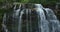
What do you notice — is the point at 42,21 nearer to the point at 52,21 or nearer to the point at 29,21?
the point at 52,21

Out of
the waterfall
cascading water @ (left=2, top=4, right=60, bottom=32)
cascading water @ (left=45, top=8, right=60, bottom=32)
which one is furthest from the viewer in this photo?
cascading water @ (left=45, top=8, right=60, bottom=32)

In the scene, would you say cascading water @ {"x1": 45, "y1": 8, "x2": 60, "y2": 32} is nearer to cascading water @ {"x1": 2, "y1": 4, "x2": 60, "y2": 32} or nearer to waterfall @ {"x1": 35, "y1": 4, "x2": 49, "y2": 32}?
cascading water @ {"x1": 2, "y1": 4, "x2": 60, "y2": 32}

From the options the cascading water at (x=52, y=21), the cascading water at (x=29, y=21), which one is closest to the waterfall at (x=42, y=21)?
the cascading water at (x=29, y=21)

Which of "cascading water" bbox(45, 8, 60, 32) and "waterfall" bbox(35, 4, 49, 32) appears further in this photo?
"cascading water" bbox(45, 8, 60, 32)

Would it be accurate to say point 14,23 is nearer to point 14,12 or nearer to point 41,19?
point 14,12

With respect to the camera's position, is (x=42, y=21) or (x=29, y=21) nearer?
(x=29, y=21)

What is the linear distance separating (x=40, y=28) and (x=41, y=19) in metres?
0.36

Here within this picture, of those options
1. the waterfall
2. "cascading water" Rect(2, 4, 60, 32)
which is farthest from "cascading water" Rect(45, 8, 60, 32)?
the waterfall

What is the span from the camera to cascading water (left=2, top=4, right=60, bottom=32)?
7.32m

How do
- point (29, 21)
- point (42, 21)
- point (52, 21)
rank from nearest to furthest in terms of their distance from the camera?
point (29, 21)
point (42, 21)
point (52, 21)

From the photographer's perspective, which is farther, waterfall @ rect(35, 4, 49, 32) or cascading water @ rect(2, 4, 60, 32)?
waterfall @ rect(35, 4, 49, 32)

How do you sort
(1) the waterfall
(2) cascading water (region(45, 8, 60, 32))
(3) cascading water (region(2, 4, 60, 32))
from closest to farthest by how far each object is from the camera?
(3) cascading water (region(2, 4, 60, 32)) < (1) the waterfall < (2) cascading water (region(45, 8, 60, 32))

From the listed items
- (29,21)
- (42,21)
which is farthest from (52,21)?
(29,21)

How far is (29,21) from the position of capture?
7312 millimetres
